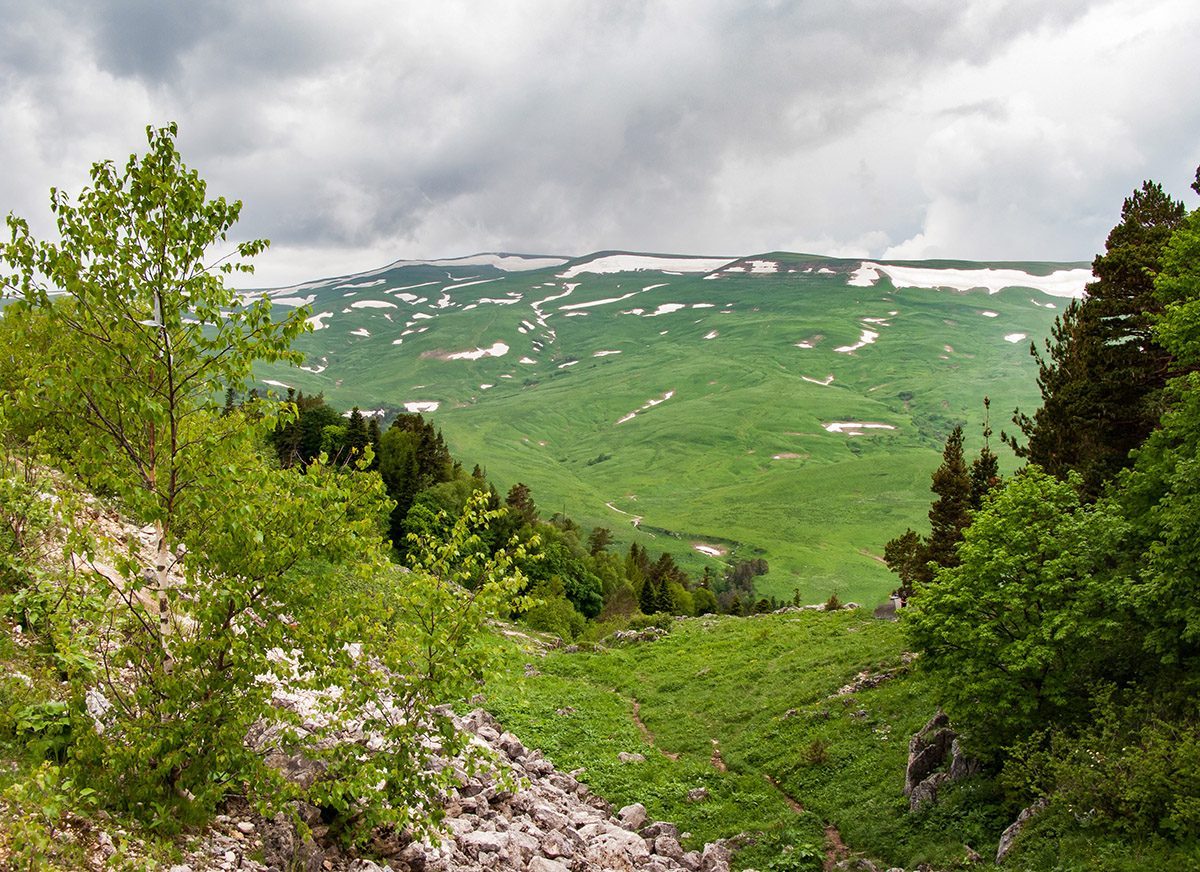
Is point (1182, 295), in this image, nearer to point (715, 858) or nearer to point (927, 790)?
point (927, 790)

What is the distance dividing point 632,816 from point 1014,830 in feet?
32.0

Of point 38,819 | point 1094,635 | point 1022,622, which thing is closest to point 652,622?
point 1022,622

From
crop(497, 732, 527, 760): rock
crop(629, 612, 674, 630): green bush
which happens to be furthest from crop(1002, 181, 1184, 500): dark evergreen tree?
crop(629, 612, 674, 630): green bush

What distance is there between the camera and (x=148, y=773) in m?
8.91

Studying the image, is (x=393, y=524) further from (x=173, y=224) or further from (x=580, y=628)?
(x=173, y=224)

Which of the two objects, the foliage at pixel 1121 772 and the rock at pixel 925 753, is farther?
the rock at pixel 925 753

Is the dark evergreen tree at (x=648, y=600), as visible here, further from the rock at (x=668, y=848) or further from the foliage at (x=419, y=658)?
the foliage at (x=419, y=658)

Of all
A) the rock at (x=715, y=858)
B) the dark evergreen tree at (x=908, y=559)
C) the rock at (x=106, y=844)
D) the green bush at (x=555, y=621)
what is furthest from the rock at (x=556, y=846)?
the green bush at (x=555, y=621)

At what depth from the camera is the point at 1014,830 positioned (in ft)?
51.8

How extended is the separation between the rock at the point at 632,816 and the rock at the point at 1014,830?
9.07m

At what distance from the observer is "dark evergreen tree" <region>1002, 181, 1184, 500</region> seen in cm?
2894

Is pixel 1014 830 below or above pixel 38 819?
below

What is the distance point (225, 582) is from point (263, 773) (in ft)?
9.02

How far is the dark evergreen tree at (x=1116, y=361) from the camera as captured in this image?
28938mm
